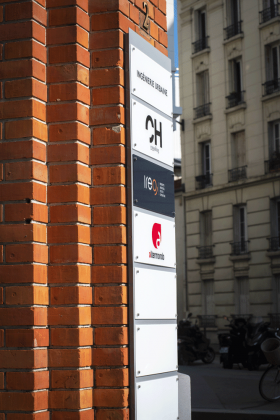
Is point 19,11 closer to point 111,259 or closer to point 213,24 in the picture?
point 111,259

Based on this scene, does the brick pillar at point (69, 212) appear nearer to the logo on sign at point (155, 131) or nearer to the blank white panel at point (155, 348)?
the blank white panel at point (155, 348)

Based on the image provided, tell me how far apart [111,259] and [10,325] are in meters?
0.55

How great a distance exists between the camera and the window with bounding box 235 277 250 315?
90.8ft

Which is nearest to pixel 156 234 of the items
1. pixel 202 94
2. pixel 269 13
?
pixel 269 13

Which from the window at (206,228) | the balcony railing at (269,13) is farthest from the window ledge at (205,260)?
the balcony railing at (269,13)

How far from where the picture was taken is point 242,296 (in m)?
28.1

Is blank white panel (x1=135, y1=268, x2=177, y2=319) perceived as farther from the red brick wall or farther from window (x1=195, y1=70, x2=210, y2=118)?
window (x1=195, y1=70, x2=210, y2=118)

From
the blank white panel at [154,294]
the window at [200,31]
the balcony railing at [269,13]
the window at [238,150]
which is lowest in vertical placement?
the blank white panel at [154,294]

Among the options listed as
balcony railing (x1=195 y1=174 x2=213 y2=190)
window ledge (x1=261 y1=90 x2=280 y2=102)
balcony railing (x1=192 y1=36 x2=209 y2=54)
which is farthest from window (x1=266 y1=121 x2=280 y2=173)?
balcony railing (x1=192 y1=36 x2=209 y2=54)

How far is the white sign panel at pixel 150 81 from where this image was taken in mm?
3199

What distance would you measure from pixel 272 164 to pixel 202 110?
573cm

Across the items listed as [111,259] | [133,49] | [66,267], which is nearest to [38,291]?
[66,267]

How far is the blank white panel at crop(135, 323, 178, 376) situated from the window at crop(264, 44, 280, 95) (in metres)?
25.9

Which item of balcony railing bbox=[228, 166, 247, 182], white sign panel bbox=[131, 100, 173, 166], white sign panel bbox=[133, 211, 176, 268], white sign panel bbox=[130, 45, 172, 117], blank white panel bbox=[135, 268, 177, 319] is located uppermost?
balcony railing bbox=[228, 166, 247, 182]
